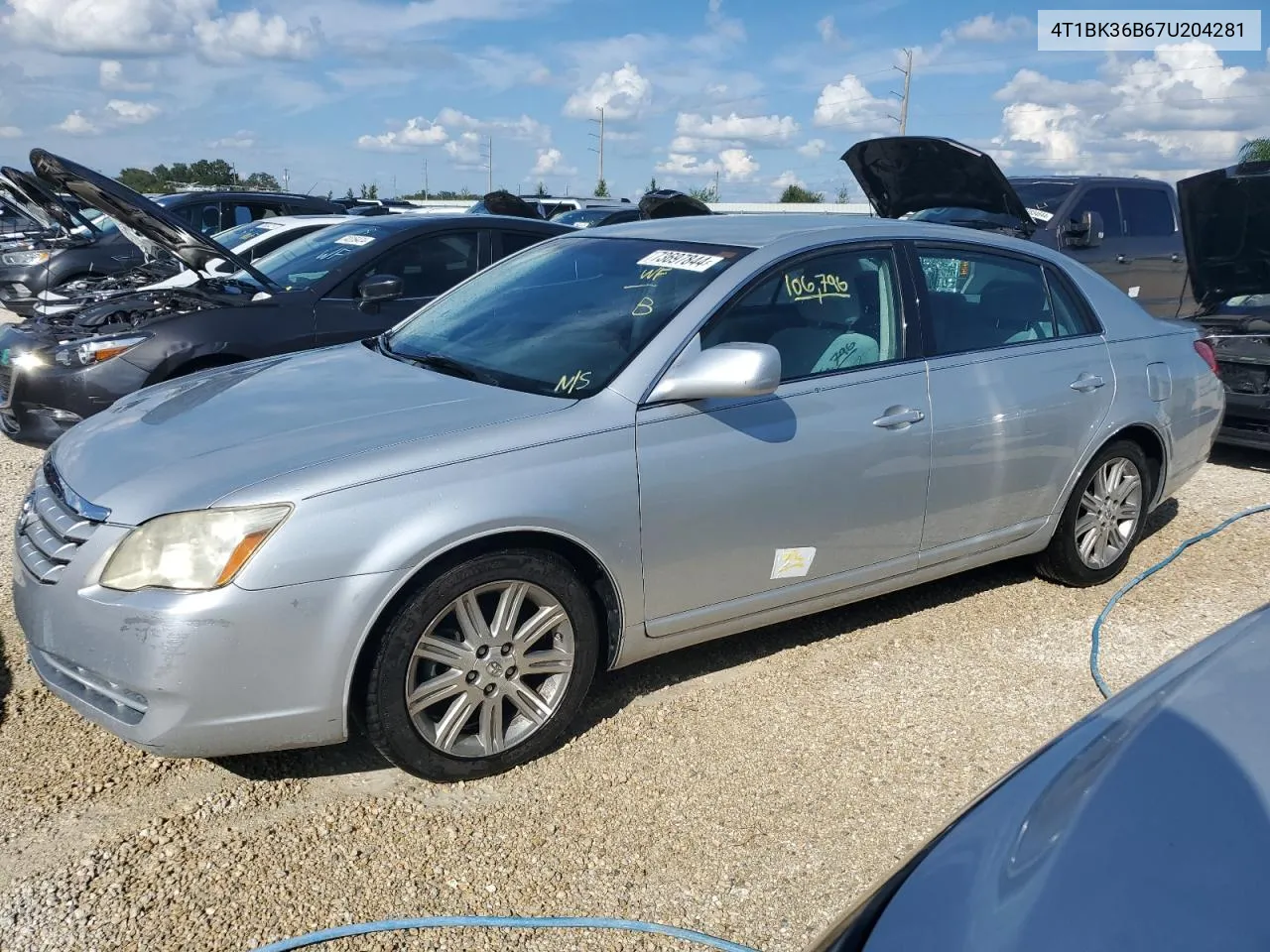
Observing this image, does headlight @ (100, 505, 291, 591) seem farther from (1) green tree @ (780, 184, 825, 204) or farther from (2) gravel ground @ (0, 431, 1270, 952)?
(1) green tree @ (780, 184, 825, 204)

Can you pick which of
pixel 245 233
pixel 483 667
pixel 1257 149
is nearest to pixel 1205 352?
pixel 483 667

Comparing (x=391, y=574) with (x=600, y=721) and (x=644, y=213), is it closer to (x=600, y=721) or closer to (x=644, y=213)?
(x=600, y=721)

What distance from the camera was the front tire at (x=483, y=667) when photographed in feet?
10.1

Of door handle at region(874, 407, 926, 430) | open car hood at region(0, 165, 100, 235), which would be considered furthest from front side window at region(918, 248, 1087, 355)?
open car hood at region(0, 165, 100, 235)

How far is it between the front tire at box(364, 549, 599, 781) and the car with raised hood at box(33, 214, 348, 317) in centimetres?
372

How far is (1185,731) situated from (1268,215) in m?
6.20

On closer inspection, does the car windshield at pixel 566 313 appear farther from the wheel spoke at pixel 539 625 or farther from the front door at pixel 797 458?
the wheel spoke at pixel 539 625

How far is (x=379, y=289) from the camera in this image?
19.7 ft

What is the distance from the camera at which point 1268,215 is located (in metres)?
6.85

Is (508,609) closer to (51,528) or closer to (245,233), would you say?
(51,528)

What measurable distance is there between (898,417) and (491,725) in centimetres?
179

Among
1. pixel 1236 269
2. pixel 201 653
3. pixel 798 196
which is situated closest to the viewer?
pixel 201 653

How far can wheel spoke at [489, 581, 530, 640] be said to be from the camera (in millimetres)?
3230

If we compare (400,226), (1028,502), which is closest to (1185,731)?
(1028,502)
